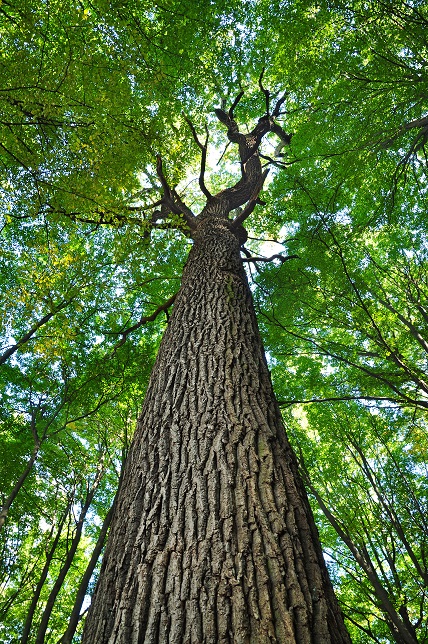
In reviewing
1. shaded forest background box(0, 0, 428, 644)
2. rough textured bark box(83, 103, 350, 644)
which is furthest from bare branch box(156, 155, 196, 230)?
rough textured bark box(83, 103, 350, 644)

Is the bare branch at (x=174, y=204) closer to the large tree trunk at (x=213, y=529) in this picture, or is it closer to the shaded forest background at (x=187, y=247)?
the shaded forest background at (x=187, y=247)

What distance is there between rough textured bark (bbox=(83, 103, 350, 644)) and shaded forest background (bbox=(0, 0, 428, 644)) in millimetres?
2077

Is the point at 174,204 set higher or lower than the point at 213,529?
higher

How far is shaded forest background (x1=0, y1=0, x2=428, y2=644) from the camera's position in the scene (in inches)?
156

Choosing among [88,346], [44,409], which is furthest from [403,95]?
[44,409]

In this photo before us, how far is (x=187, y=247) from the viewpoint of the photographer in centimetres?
971

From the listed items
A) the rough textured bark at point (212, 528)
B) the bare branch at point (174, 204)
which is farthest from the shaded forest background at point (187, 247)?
the rough textured bark at point (212, 528)

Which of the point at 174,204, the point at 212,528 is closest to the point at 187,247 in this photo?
the point at 174,204

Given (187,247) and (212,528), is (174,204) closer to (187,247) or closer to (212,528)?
(187,247)

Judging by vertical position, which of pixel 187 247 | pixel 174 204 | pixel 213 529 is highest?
pixel 187 247

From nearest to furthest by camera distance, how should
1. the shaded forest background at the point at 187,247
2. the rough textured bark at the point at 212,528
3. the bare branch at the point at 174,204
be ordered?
the rough textured bark at the point at 212,528 < the shaded forest background at the point at 187,247 < the bare branch at the point at 174,204

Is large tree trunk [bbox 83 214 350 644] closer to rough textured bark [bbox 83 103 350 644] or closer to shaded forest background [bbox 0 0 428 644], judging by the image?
rough textured bark [bbox 83 103 350 644]

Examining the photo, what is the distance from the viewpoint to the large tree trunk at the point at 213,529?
1.29 m

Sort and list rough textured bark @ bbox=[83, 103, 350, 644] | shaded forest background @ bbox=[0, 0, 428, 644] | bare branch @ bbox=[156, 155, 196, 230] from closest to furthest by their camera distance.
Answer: rough textured bark @ bbox=[83, 103, 350, 644] < shaded forest background @ bbox=[0, 0, 428, 644] < bare branch @ bbox=[156, 155, 196, 230]
